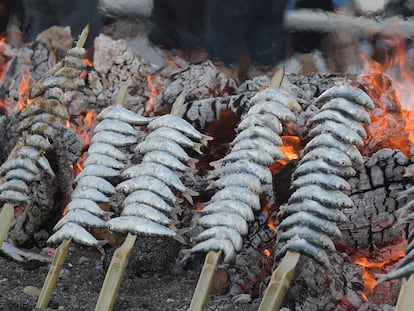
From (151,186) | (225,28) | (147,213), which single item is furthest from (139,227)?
(225,28)

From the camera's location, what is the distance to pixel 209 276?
339 centimetres

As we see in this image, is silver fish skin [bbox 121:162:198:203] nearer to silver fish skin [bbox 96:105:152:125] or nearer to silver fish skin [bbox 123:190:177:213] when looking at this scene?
silver fish skin [bbox 123:190:177:213]

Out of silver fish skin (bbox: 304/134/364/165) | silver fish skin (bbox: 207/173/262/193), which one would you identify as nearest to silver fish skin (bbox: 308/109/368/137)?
silver fish skin (bbox: 304/134/364/165)

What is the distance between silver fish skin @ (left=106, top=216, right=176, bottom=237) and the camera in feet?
11.5

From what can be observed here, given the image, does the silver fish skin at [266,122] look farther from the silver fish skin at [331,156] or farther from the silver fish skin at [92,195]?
the silver fish skin at [92,195]

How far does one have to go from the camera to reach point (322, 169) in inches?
135

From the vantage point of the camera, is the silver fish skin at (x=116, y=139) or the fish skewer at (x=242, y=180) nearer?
the fish skewer at (x=242, y=180)

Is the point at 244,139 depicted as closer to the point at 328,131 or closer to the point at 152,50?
the point at 328,131

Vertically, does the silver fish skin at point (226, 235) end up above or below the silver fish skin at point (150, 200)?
below

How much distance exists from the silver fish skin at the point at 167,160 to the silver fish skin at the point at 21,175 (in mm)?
967

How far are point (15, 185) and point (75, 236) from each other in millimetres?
707

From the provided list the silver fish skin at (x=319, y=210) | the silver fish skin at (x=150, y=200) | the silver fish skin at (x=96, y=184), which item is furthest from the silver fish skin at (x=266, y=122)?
the silver fish skin at (x=96, y=184)

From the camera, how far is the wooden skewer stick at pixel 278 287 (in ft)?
10.6

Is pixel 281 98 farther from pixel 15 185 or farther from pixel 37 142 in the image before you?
pixel 15 185
